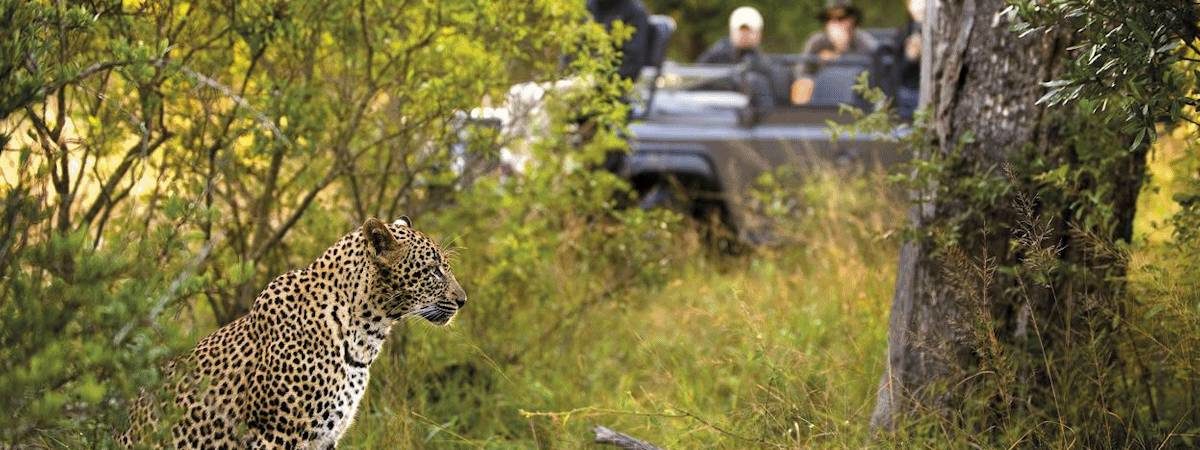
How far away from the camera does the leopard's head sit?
526 centimetres

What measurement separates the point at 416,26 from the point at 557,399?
1868 mm

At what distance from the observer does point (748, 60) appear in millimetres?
12250

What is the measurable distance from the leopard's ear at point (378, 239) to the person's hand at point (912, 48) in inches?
312

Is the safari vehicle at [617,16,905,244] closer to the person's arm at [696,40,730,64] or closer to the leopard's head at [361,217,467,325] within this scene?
the person's arm at [696,40,730,64]

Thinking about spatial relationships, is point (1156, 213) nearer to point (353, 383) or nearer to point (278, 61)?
point (278, 61)

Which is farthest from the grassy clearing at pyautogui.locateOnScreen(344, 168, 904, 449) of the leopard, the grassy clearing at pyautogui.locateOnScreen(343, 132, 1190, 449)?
the leopard

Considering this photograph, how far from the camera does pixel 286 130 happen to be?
6691mm

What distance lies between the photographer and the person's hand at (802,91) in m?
12.3

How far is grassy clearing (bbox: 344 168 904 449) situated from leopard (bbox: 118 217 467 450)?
1.50 ft

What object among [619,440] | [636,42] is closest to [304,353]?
[619,440]

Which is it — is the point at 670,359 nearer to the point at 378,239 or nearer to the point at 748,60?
the point at 378,239

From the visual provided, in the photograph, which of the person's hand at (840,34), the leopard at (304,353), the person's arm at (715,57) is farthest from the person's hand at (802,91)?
the leopard at (304,353)

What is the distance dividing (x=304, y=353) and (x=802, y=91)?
25.4ft

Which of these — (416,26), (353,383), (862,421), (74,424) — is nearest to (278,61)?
(416,26)
